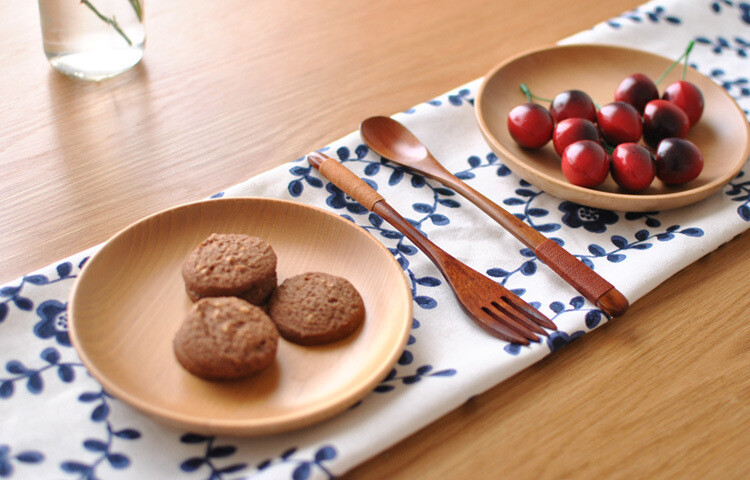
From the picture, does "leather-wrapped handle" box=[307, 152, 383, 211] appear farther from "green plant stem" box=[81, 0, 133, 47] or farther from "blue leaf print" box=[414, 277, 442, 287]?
"green plant stem" box=[81, 0, 133, 47]

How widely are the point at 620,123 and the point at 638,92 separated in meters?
0.11

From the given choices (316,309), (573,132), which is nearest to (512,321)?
(316,309)

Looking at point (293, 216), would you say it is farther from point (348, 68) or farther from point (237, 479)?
point (348, 68)

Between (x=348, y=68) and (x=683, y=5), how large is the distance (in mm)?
729

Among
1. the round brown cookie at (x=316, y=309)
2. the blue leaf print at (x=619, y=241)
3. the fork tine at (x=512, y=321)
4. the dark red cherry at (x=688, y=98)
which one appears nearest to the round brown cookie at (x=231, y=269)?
the round brown cookie at (x=316, y=309)

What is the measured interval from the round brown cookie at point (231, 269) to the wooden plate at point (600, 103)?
408mm

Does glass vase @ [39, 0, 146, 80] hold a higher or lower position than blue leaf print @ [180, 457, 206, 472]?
higher

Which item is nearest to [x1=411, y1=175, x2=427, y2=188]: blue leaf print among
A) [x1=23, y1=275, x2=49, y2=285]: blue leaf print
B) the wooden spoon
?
the wooden spoon

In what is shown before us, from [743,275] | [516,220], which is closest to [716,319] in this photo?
[743,275]

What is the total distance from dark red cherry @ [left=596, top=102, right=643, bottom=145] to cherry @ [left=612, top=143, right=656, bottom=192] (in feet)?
0.20

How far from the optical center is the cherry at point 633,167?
2.96 feet

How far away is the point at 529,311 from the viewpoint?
0.77 metres

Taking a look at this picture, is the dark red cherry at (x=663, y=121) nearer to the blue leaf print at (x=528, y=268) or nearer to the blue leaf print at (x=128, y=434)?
the blue leaf print at (x=528, y=268)

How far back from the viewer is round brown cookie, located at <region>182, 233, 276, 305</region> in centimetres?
70
